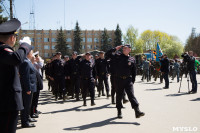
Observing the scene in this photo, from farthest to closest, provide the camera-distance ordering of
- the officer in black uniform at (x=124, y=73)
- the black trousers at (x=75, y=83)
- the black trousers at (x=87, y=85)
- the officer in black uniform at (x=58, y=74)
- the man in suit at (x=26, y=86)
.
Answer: the black trousers at (x=75, y=83) < the officer in black uniform at (x=58, y=74) < the black trousers at (x=87, y=85) < the officer in black uniform at (x=124, y=73) < the man in suit at (x=26, y=86)

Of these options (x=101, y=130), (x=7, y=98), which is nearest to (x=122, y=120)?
(x=101, y=130)

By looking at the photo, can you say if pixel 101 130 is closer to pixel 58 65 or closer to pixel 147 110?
pixel 147 110

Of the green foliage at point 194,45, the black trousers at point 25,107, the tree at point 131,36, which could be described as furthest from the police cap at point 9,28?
the green foliage at point 194,45

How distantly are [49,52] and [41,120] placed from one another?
91.0 m

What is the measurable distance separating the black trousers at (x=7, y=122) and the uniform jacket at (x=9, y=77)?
0.08m

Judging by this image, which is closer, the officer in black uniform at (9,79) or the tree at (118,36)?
the officer in black uniform at (9,79)

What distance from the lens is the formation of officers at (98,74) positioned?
622 cm

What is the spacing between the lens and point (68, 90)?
11.6 meters

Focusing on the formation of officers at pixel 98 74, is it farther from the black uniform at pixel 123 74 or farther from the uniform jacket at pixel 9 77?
the uniform jacket at pixel 9 77

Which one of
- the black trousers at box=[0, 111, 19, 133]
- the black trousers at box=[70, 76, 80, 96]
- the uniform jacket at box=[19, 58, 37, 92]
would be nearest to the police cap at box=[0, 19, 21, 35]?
the black trousers at box=[0, 111, 19, 133]

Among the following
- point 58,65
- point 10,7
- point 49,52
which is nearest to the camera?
point 58,65

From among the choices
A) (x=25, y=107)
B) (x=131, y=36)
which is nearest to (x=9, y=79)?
(x=25, y=107)

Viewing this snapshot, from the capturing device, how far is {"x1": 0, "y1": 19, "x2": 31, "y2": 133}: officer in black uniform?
2.67m

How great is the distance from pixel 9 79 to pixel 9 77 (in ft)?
0.10
